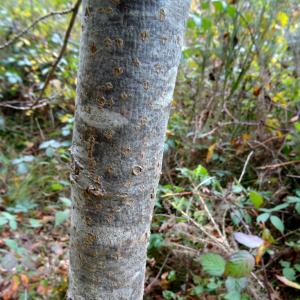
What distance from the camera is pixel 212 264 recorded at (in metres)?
0.89

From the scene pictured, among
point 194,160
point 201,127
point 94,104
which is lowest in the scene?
point 194,160

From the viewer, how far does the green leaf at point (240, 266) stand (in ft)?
2.55

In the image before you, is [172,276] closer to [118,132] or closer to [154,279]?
[154,279]

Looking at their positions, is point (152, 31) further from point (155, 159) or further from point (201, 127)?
point (201, 127)

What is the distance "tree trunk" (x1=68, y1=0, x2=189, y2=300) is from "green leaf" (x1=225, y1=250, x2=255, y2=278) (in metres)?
0.30

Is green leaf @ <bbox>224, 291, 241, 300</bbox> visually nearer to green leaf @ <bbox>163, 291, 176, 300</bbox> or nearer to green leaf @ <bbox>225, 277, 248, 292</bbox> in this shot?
green leaf @ <bbox>225, 277, 248, 292</bbox>

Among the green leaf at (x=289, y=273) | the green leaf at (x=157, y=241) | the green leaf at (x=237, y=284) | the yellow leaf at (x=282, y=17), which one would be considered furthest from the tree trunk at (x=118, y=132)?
the yellow leaf at (x=282, y=17)

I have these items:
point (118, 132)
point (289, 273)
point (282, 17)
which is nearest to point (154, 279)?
point (289, 273)

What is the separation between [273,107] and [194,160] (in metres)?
0.57

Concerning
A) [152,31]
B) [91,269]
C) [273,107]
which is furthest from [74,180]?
[273,107]

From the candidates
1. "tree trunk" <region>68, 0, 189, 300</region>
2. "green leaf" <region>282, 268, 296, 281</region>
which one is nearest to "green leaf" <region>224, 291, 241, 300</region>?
"green leaf" <region>282, 268, 296, 281</region>

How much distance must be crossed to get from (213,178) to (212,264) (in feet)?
1.51

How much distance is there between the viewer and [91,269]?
57 cm

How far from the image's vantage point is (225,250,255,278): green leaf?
78 centimetres
